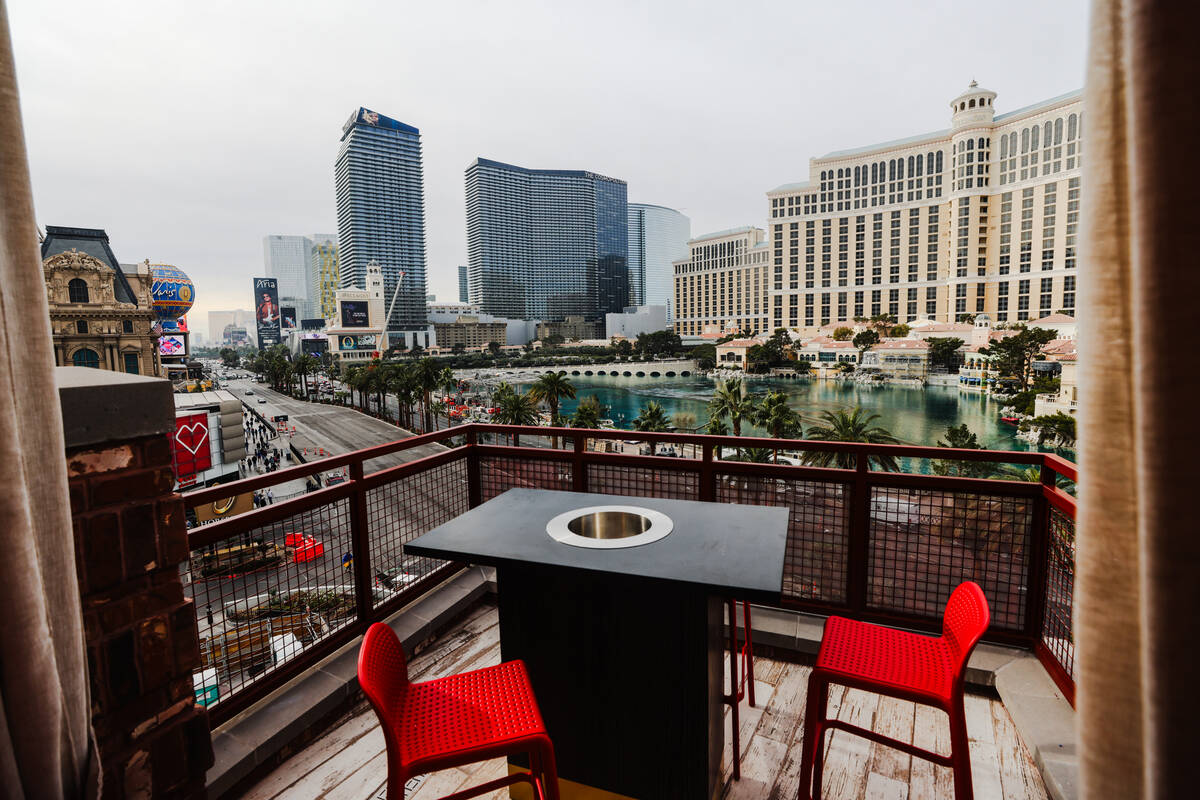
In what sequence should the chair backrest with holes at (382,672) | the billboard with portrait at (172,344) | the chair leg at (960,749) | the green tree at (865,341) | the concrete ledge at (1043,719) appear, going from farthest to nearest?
the green tree at (865,341)
the billboard with portrait at (172,344)
the concrete ledge at (1043,719)
the chair leg at (960,749)
the chair backrest with holes at (382,672)

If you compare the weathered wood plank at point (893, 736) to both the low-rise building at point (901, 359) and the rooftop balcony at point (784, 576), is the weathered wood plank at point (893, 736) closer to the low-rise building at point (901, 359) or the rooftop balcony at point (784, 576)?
the rooftop balcony at point (784, 576)

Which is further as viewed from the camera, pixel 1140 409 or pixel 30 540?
pixel 30 540

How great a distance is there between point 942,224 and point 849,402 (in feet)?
124

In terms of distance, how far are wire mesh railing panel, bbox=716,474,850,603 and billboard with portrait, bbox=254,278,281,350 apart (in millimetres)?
123045

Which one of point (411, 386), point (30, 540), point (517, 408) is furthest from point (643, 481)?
point (411, 386)

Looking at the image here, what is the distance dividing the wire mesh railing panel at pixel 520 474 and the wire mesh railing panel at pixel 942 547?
1.77m

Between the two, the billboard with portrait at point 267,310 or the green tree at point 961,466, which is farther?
the billboard with portrait at point 267,310

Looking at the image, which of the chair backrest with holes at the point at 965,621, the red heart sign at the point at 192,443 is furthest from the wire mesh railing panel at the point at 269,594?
the red heart sign at the point at 192,443

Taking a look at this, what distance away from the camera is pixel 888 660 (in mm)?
1584

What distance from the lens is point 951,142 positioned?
7256cm

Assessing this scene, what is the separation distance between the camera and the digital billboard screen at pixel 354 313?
7650 cm

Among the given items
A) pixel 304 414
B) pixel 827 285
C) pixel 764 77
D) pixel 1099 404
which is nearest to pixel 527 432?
pixel 1099 404

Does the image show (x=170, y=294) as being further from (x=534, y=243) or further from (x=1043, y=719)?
(x=534, y=243)

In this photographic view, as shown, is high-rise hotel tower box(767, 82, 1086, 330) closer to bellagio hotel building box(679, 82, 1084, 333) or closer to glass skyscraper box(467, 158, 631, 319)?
bellagio hotel building box(679, 82, 1084, 333)
